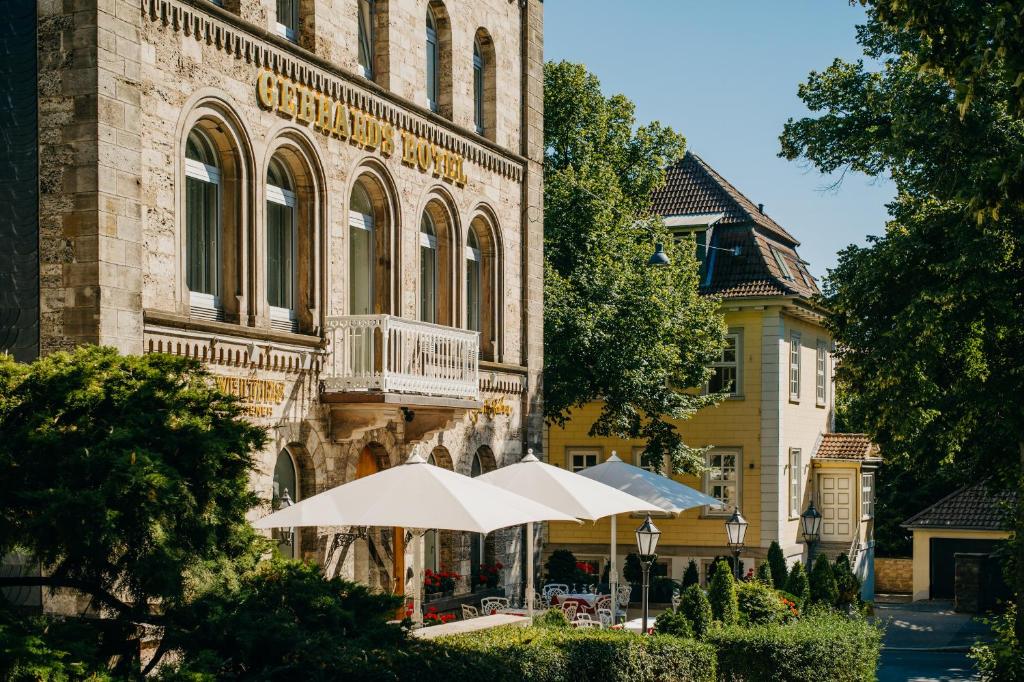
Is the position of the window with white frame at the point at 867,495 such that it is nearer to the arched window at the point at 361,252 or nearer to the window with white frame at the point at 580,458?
the window with white frame at the point at 580,458

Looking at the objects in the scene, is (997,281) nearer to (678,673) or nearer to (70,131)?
(678,673)

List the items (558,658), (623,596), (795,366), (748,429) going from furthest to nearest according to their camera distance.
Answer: (795,366), (748,429), (623,596), (558,658)

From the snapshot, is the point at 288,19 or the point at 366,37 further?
the point at 366,37

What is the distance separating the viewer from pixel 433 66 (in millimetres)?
23500

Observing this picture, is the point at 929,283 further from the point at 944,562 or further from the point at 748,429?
the point at 944,562

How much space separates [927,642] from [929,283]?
10172 mm

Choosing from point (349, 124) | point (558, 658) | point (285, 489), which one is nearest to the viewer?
point (558, 658)

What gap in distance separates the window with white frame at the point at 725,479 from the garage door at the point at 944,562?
6.68m

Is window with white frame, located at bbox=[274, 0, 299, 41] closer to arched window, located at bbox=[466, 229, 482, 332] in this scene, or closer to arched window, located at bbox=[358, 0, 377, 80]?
arched window, located at bbox=[358, 0, 377, 80]

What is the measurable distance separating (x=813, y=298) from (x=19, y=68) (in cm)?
1641

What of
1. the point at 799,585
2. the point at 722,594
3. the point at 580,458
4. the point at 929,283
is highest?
the point at 929,283

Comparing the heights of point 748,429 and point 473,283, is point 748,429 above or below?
below

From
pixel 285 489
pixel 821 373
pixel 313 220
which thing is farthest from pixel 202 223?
pixel 821 373

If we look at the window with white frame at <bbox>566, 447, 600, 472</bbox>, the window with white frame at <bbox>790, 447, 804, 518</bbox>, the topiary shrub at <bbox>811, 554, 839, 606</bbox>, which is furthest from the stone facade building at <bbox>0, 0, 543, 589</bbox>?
the window with white frame at <bbox>790, 447, 804, 518</bbox>
